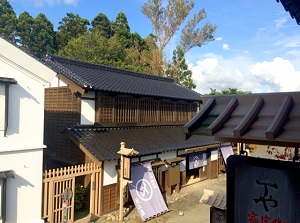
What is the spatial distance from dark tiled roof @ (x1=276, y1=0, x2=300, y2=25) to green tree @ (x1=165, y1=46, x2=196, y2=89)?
3178cm

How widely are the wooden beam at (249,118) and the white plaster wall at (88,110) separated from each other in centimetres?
1191

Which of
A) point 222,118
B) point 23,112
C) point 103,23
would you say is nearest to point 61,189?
point 23,112

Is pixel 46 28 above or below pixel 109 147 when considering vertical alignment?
above

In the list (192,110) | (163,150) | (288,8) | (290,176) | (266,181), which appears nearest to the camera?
(290,176)

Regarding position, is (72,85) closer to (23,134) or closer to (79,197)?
(23,134)

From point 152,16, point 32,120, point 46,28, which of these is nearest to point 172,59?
point 152,16

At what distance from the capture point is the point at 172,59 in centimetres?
3822

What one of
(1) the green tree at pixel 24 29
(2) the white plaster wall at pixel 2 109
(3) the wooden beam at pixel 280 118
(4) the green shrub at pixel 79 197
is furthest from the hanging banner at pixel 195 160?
(1) the green tree at pixel 24 29

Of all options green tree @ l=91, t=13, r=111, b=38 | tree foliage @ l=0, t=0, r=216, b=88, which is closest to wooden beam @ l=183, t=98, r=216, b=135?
tree foliage @ l=0, t=0, r=216, b=88

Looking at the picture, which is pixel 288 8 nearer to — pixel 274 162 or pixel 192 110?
pixel 274 162

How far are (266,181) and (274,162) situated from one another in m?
0.24

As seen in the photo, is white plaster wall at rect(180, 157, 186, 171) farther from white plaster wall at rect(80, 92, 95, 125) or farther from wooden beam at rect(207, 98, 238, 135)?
wooden beam at rect(207, 98, 238, 135)

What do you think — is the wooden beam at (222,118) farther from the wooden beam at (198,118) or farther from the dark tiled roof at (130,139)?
the dark tiled roof at (130,139)

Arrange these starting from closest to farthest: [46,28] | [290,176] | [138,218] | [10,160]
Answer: [290,176] < [10,160] < [138,218] < [46,28]
